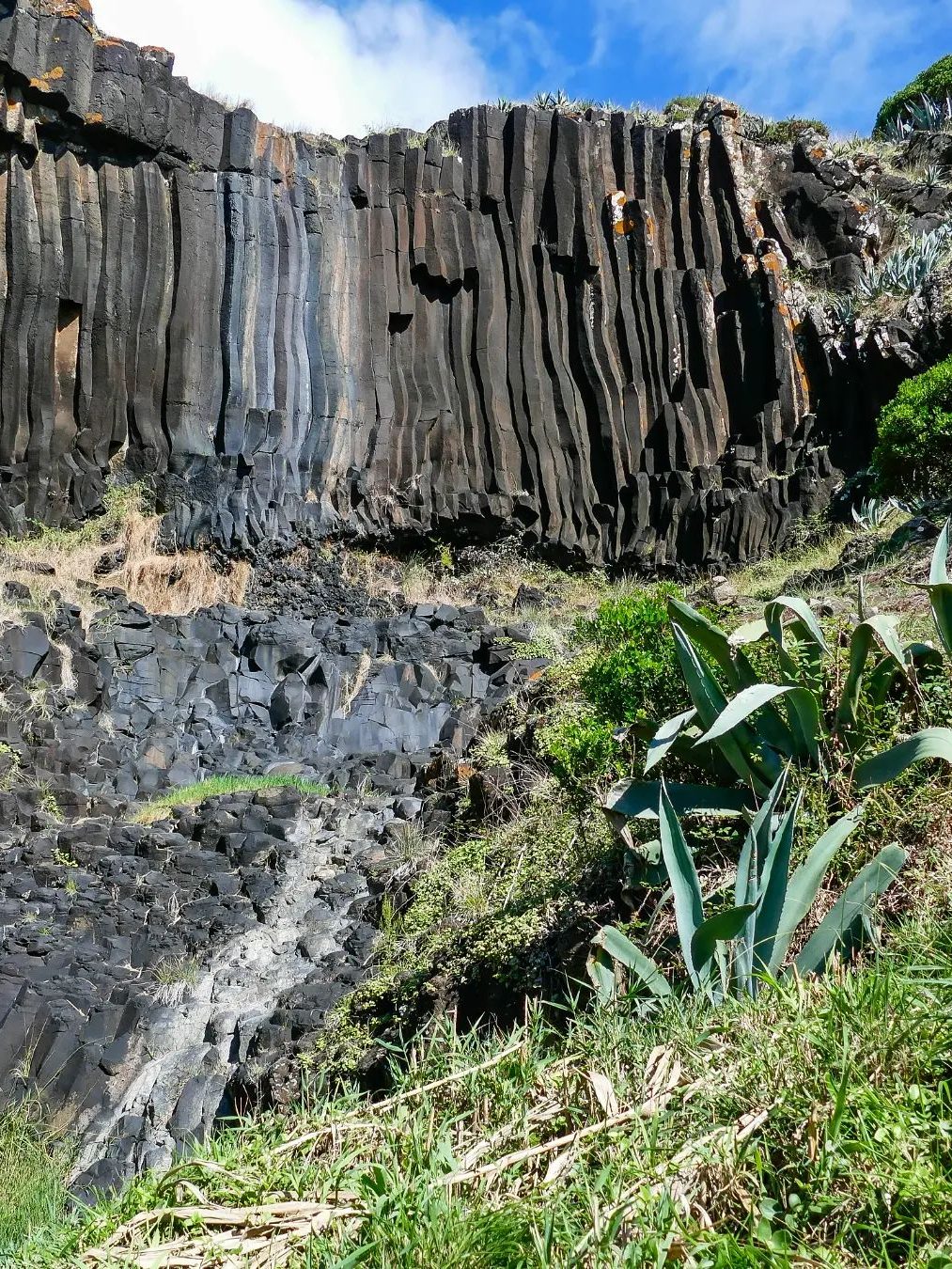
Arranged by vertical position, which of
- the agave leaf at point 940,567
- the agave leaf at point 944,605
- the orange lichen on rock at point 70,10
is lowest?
the agave leaf at point 944,605

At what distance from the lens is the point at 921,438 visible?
470 inches

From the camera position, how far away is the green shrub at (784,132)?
66.8 feet

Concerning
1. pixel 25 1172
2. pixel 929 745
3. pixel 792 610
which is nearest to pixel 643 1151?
pixel 929 745

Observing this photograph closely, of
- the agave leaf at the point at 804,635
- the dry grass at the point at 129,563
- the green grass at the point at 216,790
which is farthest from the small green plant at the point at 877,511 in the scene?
the dry grass at the point at 129,563

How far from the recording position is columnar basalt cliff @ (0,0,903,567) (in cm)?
1669

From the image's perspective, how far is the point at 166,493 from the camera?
16.9 meters

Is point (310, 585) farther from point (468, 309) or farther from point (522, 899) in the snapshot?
point (522, 899)

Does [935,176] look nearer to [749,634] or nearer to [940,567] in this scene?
[749,634]

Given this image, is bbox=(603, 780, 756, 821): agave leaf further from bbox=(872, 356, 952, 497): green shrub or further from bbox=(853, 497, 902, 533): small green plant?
bbox=(872, 356, 952, 497): green shrub

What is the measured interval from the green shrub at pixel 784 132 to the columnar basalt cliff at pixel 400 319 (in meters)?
0.87

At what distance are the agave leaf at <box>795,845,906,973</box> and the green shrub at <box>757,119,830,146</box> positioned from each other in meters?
19.6

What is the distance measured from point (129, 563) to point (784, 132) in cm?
1445

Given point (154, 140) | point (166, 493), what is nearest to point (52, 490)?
point (166, 493)

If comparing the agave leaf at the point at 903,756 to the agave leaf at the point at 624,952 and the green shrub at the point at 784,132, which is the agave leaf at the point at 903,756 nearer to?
the agave leaf at the point at 624,952
